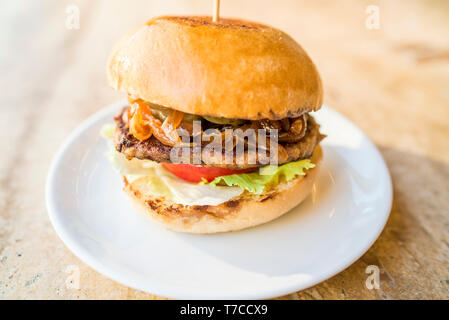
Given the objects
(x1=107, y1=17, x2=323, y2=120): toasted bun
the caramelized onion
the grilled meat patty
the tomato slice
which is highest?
(x1=107, y1=17, x2=323, y2=120): toasted bun

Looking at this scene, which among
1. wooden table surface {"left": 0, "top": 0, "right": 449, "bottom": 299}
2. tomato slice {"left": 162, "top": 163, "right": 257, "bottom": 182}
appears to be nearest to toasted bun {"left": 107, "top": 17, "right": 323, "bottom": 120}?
tomato slice {"left": 162, "top": 163, "right": 257, "bottom": 182}

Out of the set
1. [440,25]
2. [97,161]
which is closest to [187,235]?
[97,161]

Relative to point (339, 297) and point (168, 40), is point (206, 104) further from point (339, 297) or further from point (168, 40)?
point (339, 297)

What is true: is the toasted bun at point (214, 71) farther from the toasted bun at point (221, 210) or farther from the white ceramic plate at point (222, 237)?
the white ceramic plate at point (222, 237)

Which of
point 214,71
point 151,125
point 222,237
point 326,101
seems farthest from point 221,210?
point 326,101

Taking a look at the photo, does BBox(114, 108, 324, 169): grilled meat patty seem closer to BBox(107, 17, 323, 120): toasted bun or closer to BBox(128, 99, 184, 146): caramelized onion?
BBox(128, 99, 184, 146): caramelized onion

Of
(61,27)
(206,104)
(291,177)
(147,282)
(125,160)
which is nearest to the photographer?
(147,282)
